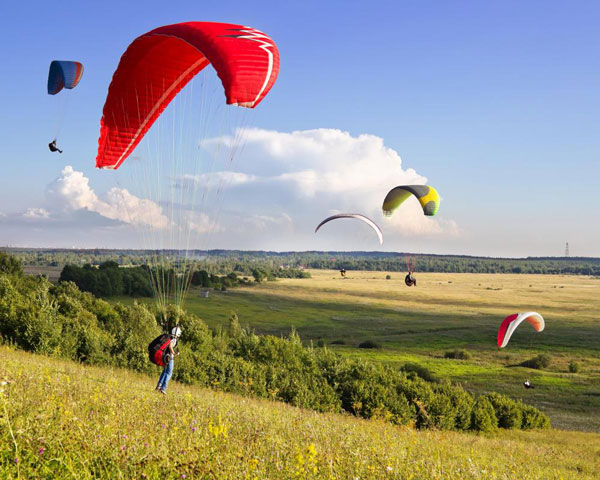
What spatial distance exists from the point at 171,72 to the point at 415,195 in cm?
1705

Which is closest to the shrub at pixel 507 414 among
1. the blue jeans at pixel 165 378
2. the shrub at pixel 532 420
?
the shrub at pixel 532 420

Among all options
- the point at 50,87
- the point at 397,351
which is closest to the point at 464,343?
the point at 397,351

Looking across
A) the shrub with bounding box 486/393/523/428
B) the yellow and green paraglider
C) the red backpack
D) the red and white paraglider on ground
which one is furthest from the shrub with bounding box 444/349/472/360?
the red backpack

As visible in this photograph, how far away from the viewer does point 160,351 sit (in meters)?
12.8

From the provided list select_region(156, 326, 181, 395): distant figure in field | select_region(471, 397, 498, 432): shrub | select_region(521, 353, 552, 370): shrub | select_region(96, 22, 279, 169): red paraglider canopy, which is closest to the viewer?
select_region(96, 22, 279, 169): red paraglider canopy

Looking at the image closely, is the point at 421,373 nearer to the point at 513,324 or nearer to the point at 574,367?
the point at 513,324

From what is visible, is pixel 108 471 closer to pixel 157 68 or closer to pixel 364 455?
pixel 364 455

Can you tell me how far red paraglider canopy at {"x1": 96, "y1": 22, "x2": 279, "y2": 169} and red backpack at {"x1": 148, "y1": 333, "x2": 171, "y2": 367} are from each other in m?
5.60

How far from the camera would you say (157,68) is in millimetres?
13500

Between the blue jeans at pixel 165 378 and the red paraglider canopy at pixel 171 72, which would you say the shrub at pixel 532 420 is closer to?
the blue jeans at pixel 165 378

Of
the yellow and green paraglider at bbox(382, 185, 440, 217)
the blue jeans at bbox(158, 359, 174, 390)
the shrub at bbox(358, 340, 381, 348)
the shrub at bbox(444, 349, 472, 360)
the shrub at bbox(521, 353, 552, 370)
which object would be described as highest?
the yellow and green paraglider at bbox(382, 185, 440, 217)

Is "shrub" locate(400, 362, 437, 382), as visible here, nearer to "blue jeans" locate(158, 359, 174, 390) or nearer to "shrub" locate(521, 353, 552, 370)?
"shrub" locate(521, 353, 552, 370)

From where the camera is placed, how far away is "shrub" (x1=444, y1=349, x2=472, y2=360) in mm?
78363

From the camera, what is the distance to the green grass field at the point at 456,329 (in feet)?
187
